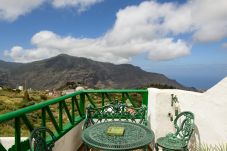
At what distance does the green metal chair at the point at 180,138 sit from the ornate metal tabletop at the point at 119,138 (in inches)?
19.7

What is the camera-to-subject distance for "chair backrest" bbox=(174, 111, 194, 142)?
16.3 feet

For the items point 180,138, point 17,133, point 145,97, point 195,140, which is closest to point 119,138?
point 180,138

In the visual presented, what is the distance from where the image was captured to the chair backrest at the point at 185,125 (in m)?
4.97

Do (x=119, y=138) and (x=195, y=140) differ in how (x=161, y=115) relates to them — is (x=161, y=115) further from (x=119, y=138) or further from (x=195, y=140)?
(x=119, y=138)

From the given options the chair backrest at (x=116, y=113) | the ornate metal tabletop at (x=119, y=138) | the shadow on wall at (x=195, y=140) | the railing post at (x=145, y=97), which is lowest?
the shadow on wall at (x=195, y=140)

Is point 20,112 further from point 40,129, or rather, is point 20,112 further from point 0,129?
point 0,129

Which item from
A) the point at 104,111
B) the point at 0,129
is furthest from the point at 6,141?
the point at 0,129

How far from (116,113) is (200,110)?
1.86 meters

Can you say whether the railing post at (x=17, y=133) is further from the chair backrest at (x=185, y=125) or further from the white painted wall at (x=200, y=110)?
the white painted wall at (x=200, y=110)

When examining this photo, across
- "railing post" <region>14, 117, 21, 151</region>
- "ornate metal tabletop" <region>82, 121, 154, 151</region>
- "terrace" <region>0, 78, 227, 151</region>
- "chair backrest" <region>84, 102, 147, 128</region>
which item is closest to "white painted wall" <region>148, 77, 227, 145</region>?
"terrace" <region>0, 78, 227, 151</region>

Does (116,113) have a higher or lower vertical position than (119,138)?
higher

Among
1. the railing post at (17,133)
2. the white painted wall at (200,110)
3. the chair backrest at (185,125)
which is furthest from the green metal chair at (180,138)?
the railing post at (17,133)

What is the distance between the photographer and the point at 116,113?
609cm

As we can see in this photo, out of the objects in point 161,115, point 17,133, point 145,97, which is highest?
point 145,97
